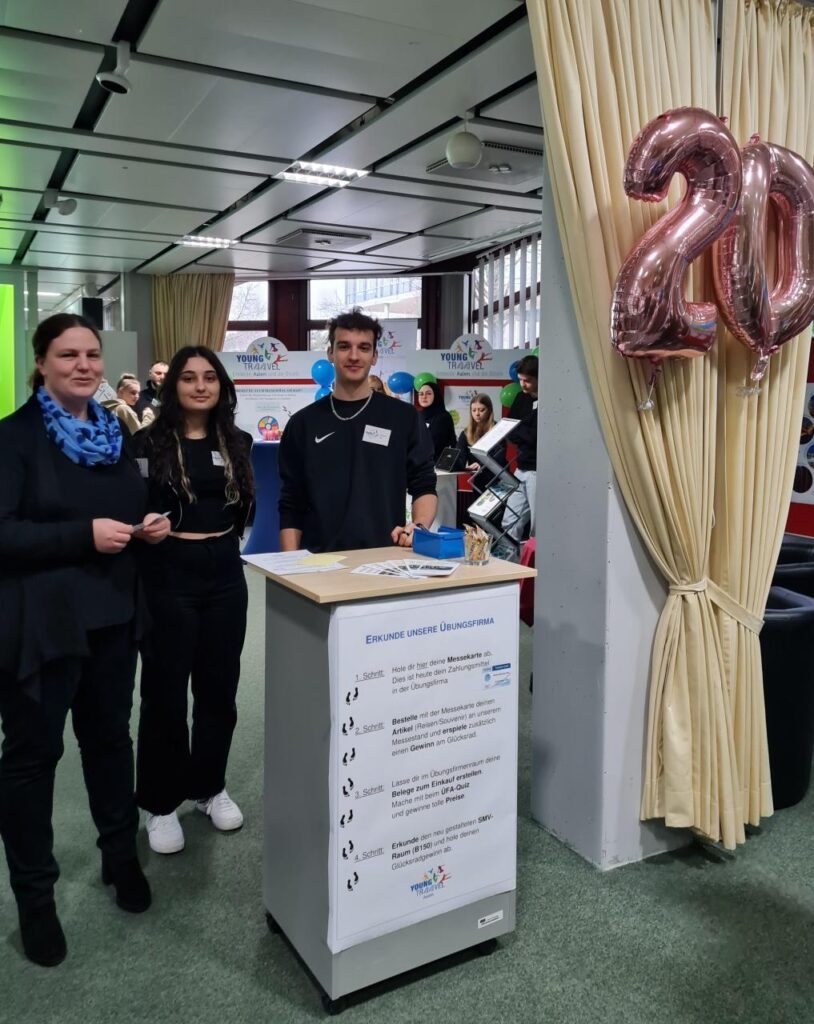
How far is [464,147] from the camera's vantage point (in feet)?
15.9

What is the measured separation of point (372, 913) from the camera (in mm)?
1756

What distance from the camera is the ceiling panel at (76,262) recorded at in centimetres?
982

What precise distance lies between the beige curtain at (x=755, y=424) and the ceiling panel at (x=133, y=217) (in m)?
5.73

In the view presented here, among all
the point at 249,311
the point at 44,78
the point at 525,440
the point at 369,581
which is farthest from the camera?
the point at 249,311

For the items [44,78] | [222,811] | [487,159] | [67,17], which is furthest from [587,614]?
[487,159]

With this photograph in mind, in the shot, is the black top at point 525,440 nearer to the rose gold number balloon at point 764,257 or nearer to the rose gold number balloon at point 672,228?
the rose gold number balloon at point 764,257

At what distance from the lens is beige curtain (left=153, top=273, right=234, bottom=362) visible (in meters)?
11.1

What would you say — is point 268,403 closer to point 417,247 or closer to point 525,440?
point 417,247

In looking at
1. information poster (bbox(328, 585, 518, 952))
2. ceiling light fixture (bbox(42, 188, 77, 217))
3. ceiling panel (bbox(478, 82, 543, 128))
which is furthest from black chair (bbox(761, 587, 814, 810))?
ceiling light fixture (bbox(42, 188, 77, 217))

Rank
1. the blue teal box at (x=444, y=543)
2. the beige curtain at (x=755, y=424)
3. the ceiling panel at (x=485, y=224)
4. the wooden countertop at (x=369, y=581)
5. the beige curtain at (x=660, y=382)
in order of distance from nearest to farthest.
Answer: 1. the wooden countertop at (x=369, y=581)
2. the blue teal box at (x=444, y=543)
3. the beige curtain at (x=660, y=382)
4. the beige curtain at (x=755, y=424)
5. the ceiling panel at (x=485, y=224)

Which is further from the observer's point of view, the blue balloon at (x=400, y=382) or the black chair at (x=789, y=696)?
the blue balloon at (x=400, y=382)

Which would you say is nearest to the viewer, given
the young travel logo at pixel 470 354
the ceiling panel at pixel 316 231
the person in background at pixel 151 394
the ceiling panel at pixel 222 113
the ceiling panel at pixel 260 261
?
the ceiling panel at pixel 222 113

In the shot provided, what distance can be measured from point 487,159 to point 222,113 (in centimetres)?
184

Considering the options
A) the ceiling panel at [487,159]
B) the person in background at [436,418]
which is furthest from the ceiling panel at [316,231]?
the ceiling panel at [487,159]
